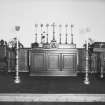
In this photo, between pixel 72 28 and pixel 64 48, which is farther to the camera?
pixel 72 28

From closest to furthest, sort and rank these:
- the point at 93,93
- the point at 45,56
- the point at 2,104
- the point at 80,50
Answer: the point at 2,104
the point at 93,93
the point at 45,56
the point at 80,50

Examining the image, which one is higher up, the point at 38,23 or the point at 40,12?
the point at 40,12

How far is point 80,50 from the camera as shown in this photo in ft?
25.4

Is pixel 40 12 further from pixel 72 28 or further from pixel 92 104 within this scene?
pixel 92 104

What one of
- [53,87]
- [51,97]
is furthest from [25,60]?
[51,97]

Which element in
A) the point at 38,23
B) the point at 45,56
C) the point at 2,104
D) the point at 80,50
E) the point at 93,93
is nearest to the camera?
the point at 2,104

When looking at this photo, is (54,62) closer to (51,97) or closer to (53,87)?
Result: (53,87)

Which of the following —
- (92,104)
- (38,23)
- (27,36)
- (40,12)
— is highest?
(40,12)

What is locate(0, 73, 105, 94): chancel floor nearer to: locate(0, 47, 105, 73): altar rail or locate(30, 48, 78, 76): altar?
locate(30, 48, 78, 76): altar

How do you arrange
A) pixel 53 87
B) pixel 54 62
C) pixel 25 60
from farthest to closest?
pixel 25 60
pixel 54 62
pixel 53 87

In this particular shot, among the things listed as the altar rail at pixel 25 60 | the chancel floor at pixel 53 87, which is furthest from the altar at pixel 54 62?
the altar rail at pixel 25 60

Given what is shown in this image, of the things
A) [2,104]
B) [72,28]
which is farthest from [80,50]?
[2,104]

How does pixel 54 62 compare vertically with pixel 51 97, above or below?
above

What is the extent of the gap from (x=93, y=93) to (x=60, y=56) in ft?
8.94
